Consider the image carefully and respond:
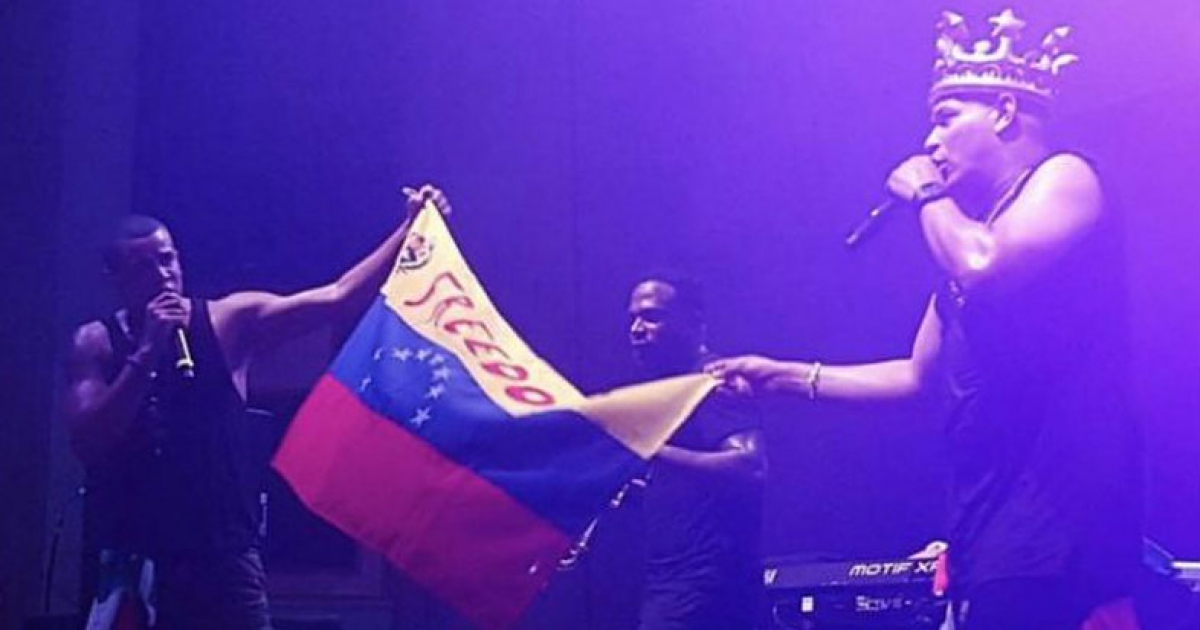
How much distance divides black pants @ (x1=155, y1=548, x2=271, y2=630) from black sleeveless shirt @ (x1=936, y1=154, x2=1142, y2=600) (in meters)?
1.64

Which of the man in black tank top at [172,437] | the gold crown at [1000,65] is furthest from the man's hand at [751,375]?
the man in black tank top at [172,437]

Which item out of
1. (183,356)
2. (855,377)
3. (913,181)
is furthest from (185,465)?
(913,181)

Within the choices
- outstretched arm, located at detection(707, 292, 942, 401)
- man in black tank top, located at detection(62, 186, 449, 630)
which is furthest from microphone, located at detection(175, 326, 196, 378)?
outstretched arm, located at detection(707, 292, 942, 401)

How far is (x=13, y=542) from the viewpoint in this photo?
476 cm

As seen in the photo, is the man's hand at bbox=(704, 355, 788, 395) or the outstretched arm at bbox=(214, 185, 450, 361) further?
the outstretched arm at bbox=(214, 185, 450, 361)

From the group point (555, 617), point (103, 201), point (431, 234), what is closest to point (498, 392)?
point (431, 234)

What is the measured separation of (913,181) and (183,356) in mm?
1737

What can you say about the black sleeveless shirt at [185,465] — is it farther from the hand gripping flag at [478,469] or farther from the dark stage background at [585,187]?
the dark stage background at [585,187]

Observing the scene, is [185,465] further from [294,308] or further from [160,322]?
[294,308]

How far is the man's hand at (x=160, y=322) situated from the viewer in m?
3.65

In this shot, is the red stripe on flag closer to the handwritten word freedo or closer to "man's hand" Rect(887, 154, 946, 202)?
the handwritten word freedo

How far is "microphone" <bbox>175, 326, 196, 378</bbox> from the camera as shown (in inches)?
144

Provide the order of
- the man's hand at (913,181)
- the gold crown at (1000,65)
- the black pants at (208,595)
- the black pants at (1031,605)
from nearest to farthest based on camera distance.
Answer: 1. the black pants at (1031,605)
2. the man's hand at (913,181)
3. the gold crown at (1000,65)
4. the black pants at (208,595)

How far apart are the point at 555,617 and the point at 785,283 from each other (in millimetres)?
1200
